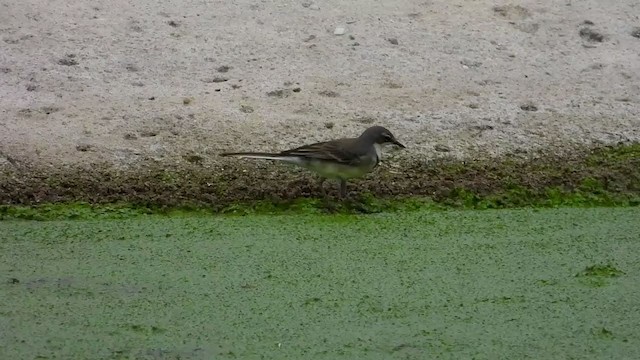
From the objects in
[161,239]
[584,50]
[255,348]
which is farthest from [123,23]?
[255,348]

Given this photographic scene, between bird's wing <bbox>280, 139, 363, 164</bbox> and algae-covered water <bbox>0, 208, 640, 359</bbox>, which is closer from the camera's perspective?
algae-covered water <bbox>0, 208, 640, 359</bbox>

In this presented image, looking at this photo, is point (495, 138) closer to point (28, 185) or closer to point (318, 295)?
point (318, 295)

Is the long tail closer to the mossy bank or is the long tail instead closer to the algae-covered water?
the mossy bank

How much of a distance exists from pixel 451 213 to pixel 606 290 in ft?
3.20

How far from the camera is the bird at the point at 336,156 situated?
5941mm

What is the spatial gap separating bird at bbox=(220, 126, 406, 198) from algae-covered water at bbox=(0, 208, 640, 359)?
0.26 meters

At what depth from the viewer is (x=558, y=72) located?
23.7 feet

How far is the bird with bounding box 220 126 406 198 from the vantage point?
5.94 meters

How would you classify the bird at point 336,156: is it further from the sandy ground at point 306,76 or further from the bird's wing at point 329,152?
the sandy ground at point 306,76

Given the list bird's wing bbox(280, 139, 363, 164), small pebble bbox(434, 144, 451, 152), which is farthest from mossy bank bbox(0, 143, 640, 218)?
bird's wing bbox(280, 139, 363, 164)

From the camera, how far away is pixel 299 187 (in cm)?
612

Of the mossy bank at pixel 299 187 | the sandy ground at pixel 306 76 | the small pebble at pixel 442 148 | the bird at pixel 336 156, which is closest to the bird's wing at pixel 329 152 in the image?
the bird at pixel 336 156

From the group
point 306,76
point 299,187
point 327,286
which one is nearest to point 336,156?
point 299,187

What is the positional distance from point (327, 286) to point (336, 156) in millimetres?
1010
